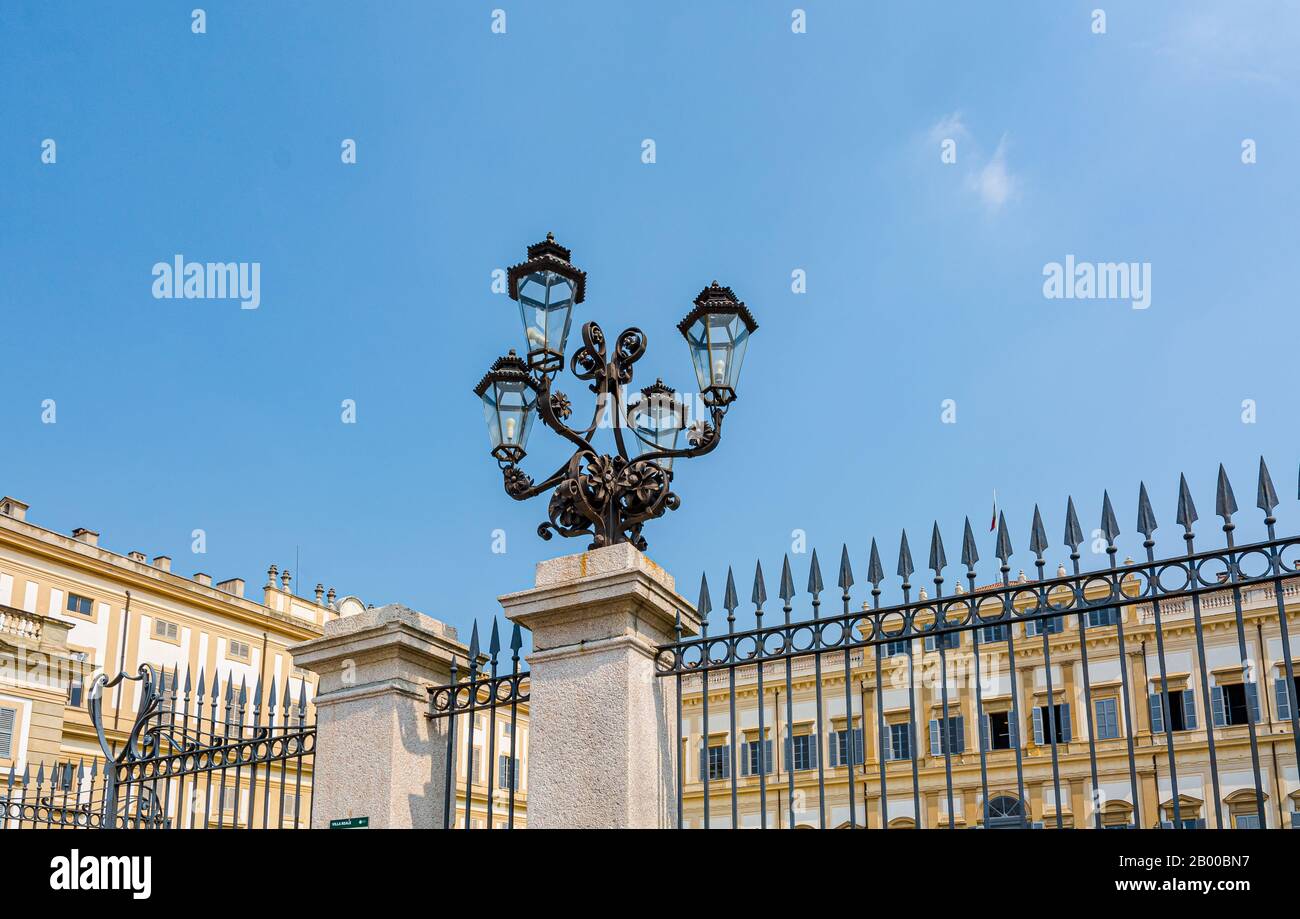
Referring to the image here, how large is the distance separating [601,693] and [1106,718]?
29945 millimetres

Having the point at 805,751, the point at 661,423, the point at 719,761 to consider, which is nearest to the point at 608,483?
the point at 661,423

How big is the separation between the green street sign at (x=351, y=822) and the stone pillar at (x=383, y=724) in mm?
27

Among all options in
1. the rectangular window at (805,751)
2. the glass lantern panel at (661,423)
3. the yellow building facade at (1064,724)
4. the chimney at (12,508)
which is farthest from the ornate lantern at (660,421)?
the chimney at (12,508)

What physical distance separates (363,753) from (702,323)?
383 centimetres

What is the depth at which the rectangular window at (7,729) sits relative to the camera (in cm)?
2697

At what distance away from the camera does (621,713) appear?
691cm

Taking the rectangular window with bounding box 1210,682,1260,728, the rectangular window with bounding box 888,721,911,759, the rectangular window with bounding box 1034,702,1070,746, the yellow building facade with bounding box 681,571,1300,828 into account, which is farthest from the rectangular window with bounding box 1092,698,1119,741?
the rectangular window with bounding box 888,721,911,759

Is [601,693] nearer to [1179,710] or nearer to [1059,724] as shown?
[1059,724]

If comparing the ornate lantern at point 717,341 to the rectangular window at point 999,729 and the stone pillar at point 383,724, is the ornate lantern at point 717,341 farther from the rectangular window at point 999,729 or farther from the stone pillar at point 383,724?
the rectangular window at point 999,729

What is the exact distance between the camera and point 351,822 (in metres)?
7.99

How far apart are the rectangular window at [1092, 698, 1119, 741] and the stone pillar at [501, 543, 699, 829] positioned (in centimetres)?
2796

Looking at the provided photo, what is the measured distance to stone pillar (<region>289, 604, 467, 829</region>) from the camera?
8.00 metres
